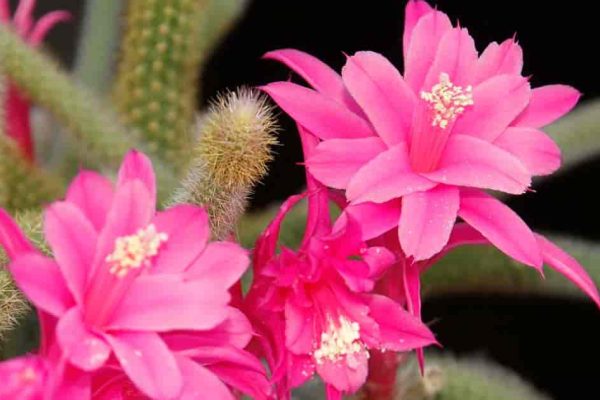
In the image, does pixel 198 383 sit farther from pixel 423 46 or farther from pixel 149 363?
pixel 423 46

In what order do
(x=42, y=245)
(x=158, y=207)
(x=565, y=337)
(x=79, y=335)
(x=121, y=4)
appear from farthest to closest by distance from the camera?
(x=565, y=337)
(x=121, y=4)
(x=158, y=207)
(x=42, y=245)
(x=79, y=335)

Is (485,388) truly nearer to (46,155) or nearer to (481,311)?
(481,311)

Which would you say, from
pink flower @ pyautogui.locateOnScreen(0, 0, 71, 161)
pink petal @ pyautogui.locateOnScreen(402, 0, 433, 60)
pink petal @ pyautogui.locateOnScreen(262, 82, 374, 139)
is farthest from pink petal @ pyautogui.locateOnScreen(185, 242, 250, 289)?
pink flower @ pyautogui.locateOnScreen(0, 0, 71, 161)

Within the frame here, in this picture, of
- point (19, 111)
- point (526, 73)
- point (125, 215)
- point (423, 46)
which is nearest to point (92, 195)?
point (125, 215)

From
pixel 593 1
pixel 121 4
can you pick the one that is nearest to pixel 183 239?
pixel 121 4

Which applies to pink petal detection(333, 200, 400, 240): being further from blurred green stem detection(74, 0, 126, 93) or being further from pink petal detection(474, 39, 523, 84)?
blurred green stem detection(74, 0, 126, 93)

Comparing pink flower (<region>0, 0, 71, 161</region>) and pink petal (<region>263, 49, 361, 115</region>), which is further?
pink flower (<region>0, 0, 71, 161</region>)

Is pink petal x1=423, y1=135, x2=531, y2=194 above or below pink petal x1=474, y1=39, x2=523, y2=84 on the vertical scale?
below
